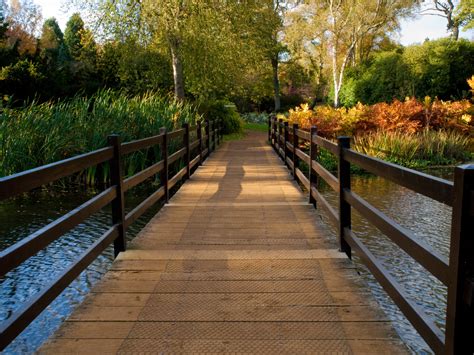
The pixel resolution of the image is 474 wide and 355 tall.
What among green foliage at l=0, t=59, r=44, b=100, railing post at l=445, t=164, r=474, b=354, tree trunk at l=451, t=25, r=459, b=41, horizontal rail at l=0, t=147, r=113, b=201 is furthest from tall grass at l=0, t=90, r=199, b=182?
tree trunk at l=451, t=25, r=459, b=41

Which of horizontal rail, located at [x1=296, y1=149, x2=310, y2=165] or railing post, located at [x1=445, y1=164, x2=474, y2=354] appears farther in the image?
horizontal rail, located at [x1=296, y1=149, x2=310, y2=165]

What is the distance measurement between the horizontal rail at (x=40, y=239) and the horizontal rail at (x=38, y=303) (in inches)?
9.7

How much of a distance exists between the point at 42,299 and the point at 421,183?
2068 mm

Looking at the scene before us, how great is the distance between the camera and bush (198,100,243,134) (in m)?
22.6

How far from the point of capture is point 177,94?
1967 centimetres

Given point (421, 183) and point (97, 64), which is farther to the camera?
point (97, 64)

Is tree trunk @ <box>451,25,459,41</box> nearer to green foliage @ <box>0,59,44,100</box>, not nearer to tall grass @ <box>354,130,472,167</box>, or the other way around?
tall grass @ <box>354,130,472,167</box>

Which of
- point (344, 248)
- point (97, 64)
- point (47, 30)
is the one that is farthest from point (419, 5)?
point (47, 30)

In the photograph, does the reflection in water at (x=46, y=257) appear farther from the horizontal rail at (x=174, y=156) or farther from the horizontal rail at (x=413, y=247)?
the horizontal rail at (x=413, y=247)

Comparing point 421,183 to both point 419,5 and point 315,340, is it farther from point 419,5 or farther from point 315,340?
point 419,5

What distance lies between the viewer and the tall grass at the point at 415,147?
534 inches

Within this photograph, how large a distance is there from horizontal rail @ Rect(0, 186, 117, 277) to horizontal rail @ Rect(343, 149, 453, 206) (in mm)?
1975

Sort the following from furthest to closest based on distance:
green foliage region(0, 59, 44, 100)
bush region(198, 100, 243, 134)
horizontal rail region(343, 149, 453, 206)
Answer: bush region(198, 100, 243, 134), green foliage region(0, 59, 44, 100), horizontal rail region(343, 149, 453, 206)

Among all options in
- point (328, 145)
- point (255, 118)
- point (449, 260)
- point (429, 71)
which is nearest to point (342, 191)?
point (328, 145)
